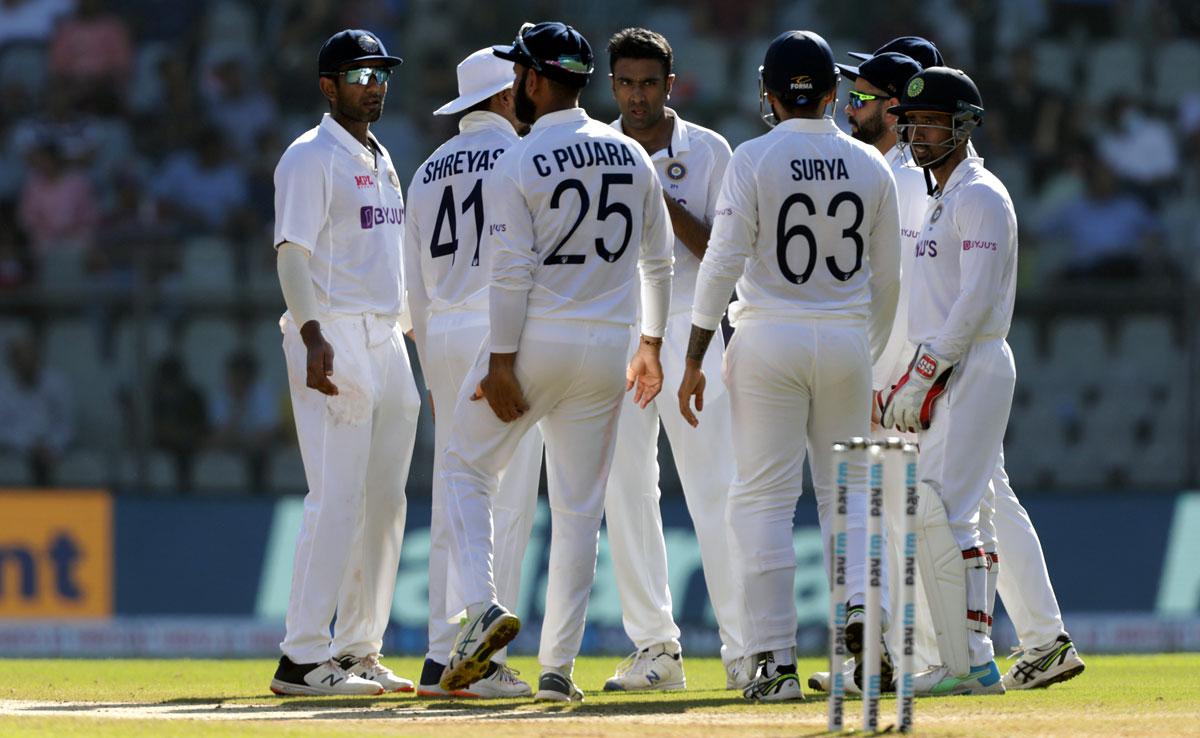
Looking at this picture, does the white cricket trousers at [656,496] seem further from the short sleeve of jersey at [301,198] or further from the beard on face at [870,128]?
the short sleeve of jersey at [301,198]

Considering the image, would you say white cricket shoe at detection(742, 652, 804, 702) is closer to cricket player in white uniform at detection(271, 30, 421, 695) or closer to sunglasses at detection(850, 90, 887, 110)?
cricket player in white uniform at detection(271, 30, 421, 695)

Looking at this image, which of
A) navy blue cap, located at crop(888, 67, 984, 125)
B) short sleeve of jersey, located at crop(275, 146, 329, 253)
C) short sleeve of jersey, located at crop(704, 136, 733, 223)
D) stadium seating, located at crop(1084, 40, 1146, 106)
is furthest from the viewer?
stadium seating, located at crop(1084, 40, 1146, 106)

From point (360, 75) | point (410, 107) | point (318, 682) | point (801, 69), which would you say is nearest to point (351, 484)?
point (318, 682)

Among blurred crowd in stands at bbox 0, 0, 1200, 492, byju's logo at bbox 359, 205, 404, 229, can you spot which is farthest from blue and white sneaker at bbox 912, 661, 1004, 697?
blurred crowd in stands at bbox 0, 0, 1200, 492

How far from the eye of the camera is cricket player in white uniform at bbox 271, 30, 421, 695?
272 inches

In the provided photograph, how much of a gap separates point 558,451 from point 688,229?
4.77ft

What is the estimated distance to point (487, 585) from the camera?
6.27 m

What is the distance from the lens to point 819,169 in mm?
6457

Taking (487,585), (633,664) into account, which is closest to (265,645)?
(633,664)

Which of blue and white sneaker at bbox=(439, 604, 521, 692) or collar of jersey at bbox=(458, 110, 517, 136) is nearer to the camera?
blue and white sneaker at bbox=(439, 604, 521, 692)

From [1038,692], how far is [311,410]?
289 cm

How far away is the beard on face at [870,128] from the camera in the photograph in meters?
7.53

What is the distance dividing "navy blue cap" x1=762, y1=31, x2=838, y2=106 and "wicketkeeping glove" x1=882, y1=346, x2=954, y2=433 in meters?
0.99

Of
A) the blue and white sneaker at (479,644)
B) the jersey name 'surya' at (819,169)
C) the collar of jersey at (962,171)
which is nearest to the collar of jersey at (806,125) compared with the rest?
the jersey name 'surya' at (819,169)
